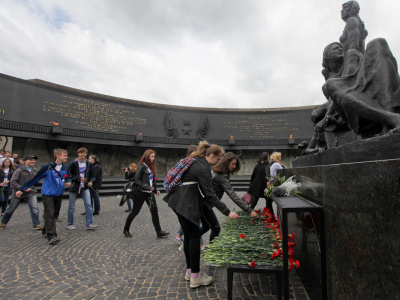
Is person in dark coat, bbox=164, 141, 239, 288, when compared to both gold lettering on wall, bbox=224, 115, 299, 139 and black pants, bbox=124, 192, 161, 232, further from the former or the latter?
gold lettering on wall, bbox=224, 115, 299, 139

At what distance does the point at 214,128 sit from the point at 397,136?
59.1 feet

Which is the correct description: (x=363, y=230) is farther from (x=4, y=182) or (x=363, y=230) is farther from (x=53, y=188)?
(x=4, y=182)

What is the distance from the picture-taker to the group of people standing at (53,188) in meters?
4.43

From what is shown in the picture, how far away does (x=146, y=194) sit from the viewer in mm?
4855

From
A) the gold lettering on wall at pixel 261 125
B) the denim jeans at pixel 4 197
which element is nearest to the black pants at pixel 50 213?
the denim jeans at pixel 4 197

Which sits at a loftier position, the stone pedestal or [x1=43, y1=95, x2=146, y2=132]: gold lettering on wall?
[x1=43, y1=95, x2=146, y2=132]: gold lettering on wall

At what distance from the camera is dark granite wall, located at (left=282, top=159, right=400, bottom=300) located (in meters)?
1.09

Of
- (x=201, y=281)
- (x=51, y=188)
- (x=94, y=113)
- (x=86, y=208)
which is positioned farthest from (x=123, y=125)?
(x=201, y=281)

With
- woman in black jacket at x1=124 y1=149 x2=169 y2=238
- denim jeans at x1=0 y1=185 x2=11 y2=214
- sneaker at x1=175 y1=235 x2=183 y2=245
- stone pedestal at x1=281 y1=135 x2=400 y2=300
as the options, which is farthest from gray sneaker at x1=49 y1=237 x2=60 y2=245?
stone pedestal at x1=281 y1=135 x2=400 y2=300

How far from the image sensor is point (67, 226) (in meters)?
5.33

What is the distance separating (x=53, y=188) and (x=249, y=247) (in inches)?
161

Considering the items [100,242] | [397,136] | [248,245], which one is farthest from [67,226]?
[397,136]

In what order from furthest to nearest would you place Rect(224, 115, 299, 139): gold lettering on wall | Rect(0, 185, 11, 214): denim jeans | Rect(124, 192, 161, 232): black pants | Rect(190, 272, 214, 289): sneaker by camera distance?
Rect(224, 115, 299, 139): gold lettering on wall, Rect(0, 185, 11, 214): denim jeans, Rect(124, 192, 161, 232): black pants, Rect(190, 272, 214, 289): sneaker

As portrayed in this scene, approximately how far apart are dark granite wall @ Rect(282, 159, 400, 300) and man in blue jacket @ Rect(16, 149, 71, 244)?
14.8 ft
